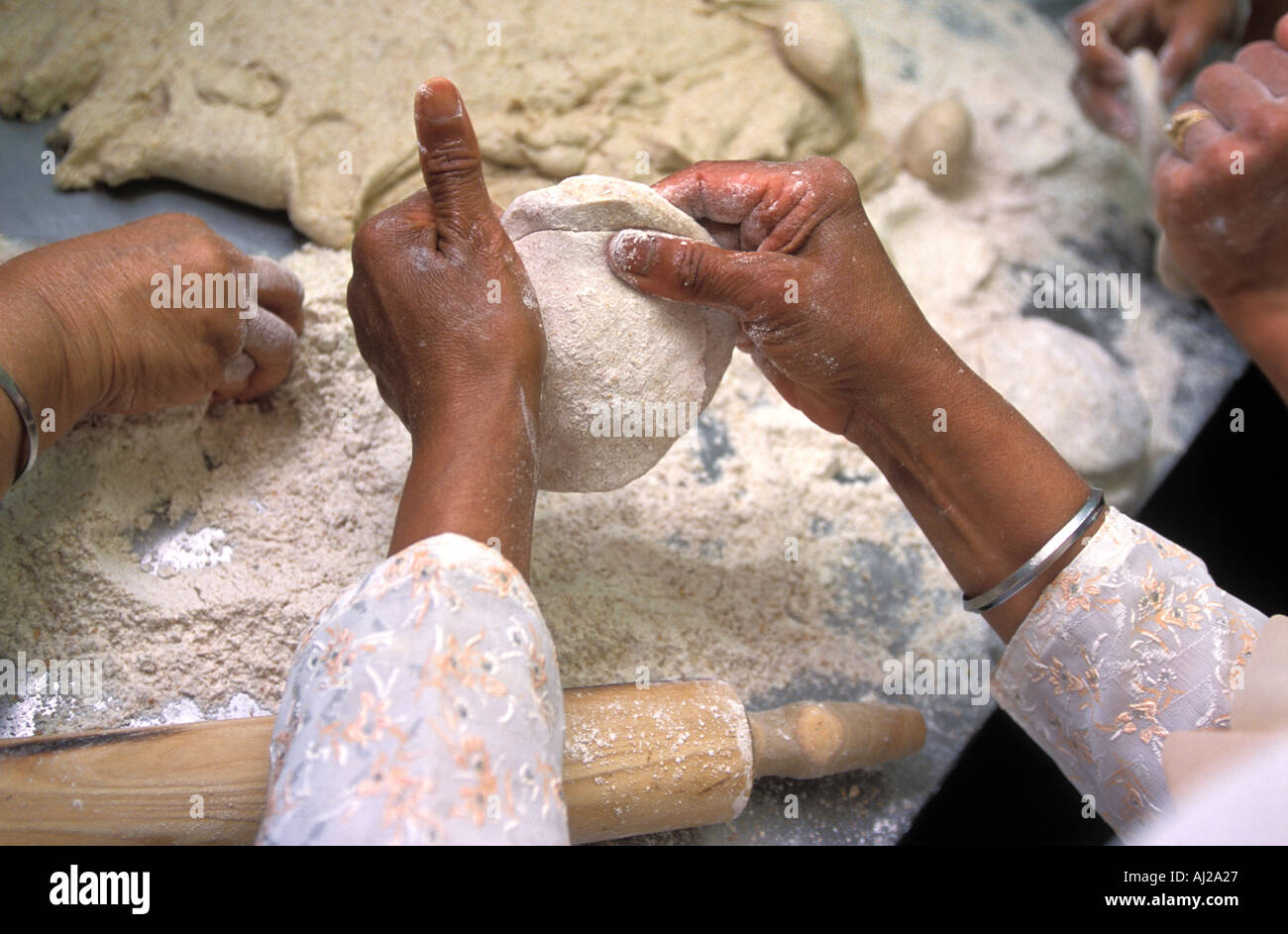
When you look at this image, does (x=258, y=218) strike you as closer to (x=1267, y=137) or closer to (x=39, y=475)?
(x=39, y=475)

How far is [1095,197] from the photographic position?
9.14 feet

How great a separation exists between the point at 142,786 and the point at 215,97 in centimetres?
146

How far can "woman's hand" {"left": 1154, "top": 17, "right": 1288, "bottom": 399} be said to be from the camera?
210 cm

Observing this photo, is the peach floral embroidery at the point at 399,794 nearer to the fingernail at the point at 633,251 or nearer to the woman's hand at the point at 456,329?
the woman's hand at the point at 456,329

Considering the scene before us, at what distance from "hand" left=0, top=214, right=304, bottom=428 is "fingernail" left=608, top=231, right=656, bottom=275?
0.69 m

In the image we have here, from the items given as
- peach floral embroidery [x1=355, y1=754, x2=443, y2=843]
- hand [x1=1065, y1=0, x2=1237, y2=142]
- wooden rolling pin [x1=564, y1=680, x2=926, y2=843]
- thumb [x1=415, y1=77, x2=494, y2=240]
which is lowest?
wooden rolling pin [x1=564, y1=680, x2=926, y2=843]

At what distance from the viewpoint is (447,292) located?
53.9 inches

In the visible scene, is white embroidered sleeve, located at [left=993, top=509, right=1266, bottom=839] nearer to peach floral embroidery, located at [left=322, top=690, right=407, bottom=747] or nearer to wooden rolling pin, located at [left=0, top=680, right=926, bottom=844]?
wooden rolling pin, located at [left=0, top=680, right=926, bottom=844]

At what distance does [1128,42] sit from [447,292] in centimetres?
243

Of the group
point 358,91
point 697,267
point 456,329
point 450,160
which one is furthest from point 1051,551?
point 358,91

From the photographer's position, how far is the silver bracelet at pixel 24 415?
1463 millimetres

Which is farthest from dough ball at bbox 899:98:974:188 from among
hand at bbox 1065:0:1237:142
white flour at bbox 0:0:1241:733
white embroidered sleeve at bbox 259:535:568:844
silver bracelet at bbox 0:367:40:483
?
silver bracelet at bbox 0:367:40:483

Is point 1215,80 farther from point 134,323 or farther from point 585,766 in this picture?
point 134,323
